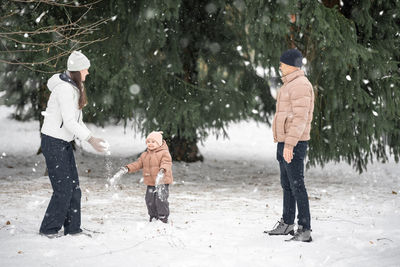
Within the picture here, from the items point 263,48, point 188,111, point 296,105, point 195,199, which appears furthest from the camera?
point 188,111

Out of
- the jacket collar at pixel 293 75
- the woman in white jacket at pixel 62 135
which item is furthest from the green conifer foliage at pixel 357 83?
the woman in white jacket at pixel 62 135

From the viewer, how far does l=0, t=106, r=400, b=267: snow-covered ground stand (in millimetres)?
4547

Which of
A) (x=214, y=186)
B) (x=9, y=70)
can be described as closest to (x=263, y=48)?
(x=214, y=186)

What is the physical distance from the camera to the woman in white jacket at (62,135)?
4902mm

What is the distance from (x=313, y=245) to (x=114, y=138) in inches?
747

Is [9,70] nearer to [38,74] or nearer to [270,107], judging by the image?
[38,74]

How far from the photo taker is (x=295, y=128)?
4.86 metres

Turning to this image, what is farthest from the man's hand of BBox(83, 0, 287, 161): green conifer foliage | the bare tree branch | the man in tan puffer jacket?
BBox(83, 0, 287, 161): green conifer foliage

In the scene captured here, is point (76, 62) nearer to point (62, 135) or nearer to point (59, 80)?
point (59, 80)

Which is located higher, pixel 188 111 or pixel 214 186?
pixel 188 111

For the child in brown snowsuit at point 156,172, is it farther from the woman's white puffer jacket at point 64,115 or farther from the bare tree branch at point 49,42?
the bare tree branch at point 49,42

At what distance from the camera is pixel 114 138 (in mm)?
23156

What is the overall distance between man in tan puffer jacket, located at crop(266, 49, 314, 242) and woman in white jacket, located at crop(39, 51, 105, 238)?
1.92 meters

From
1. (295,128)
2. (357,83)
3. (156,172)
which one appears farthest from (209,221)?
(357,83)
